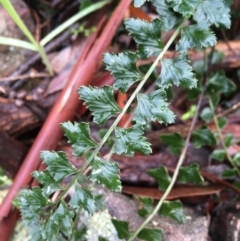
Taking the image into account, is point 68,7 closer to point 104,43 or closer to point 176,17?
point 104,43

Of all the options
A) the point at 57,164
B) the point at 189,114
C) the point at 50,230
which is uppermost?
the point at 57,164

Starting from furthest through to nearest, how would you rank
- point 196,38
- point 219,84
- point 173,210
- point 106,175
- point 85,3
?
point 85,3 → point 219,84 → point 173,210 → point 196,38 → point 106,175

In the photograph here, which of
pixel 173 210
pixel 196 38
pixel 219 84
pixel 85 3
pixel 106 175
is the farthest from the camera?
pixel 85 3

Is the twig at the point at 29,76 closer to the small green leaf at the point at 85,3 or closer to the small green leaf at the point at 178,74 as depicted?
the small green leaf at the point at 85,3

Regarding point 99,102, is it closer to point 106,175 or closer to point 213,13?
point 106,175

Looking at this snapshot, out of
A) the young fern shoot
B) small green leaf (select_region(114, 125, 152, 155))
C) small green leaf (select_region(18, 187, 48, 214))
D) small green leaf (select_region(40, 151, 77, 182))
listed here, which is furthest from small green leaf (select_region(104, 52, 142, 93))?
small green leaf (select_region(18, 187, 48, 214))

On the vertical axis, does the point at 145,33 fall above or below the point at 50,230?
above

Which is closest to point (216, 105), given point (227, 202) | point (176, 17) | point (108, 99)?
point (227, 202)

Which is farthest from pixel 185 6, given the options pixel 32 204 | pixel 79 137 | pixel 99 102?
pixel 32 204

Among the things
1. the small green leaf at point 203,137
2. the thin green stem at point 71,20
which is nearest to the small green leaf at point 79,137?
the small green leaf at point 203,137
